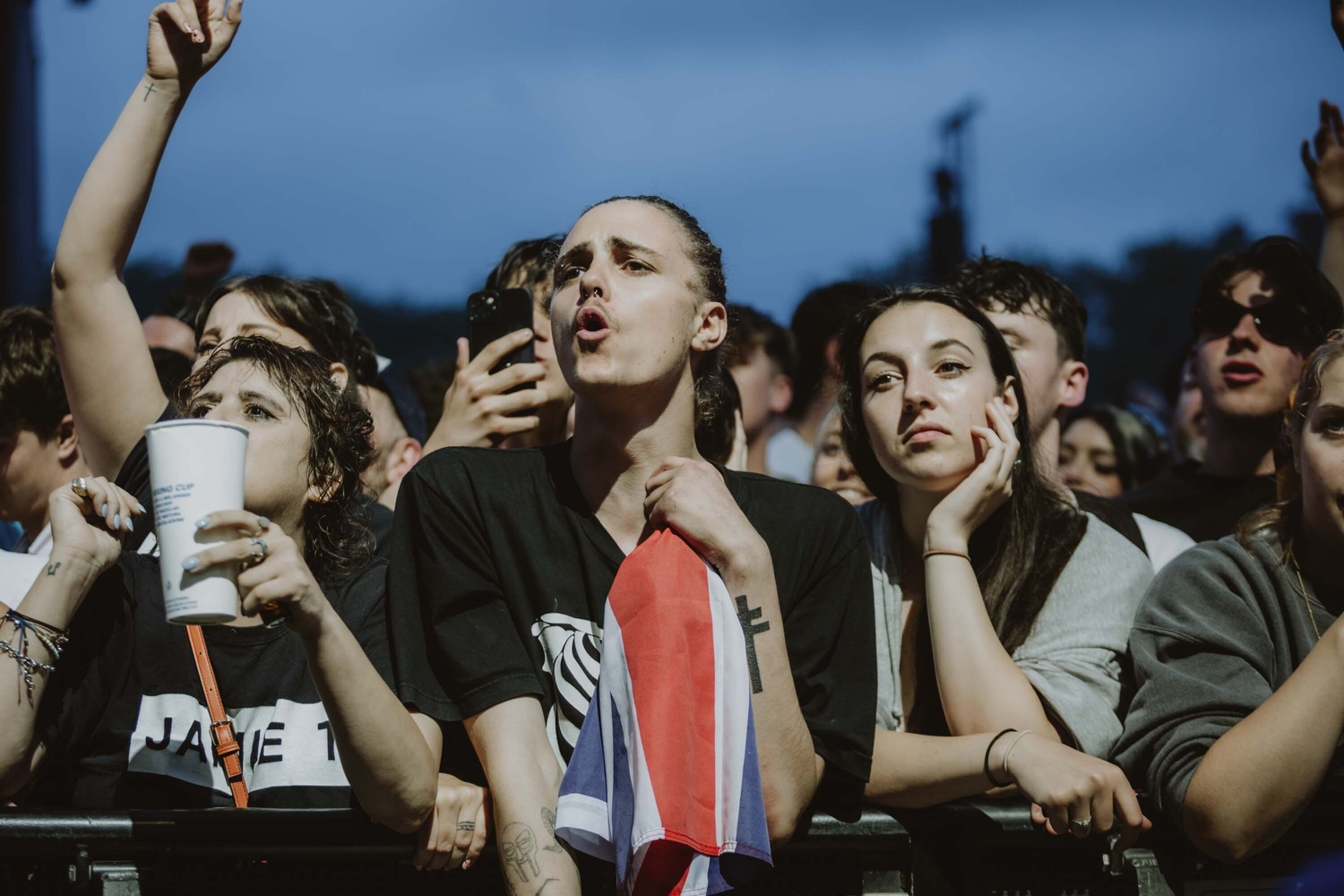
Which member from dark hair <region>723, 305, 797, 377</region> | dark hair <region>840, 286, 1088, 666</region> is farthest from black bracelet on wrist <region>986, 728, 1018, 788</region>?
dark hair <region>723, 305, 797, 377</region>

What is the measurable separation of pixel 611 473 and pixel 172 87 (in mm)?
1604

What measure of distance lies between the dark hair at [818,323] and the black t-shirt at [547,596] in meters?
2.43

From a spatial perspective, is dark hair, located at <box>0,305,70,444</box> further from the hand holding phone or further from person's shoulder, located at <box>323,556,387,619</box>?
person's shoulder, located at <box>323,556,387,619</box>

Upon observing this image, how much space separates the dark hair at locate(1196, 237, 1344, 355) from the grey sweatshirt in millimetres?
1504

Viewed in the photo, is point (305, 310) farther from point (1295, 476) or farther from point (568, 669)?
point (1295, 476)

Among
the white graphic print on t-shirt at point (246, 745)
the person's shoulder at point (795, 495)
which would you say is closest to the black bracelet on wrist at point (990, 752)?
the person's shoulder at point (795, 495)

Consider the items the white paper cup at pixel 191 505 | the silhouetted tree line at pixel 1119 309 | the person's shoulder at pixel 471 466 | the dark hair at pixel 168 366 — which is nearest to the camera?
the white paper cup at pixel 191 505

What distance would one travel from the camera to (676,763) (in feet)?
8.28

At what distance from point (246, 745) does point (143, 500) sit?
849 millimetres

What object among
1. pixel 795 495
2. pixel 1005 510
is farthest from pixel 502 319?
pixel 1005 510

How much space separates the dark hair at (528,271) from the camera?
14.1ft

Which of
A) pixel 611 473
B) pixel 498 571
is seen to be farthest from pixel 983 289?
pixel 498 571

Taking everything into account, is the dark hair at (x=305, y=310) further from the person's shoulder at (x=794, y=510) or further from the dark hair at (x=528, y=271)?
the person's shoulder at (x=794, y=510)

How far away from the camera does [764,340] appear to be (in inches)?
237
